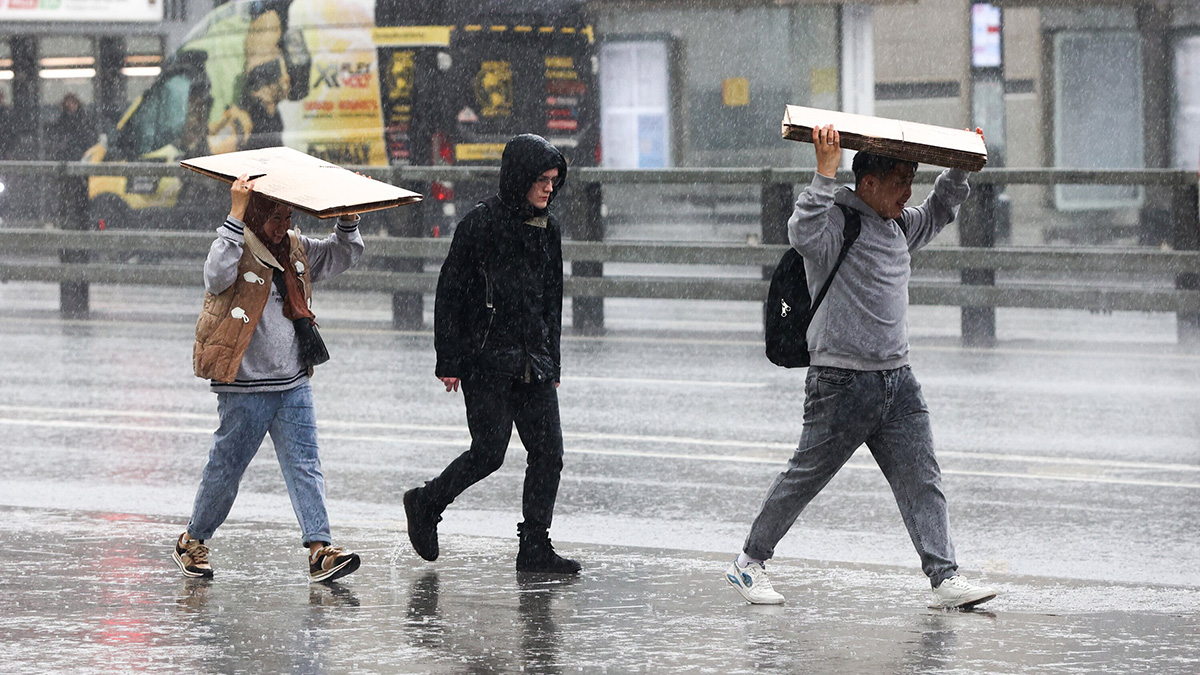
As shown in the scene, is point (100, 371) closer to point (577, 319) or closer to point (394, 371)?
point (394, 371)

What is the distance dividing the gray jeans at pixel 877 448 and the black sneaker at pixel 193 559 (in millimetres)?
2030

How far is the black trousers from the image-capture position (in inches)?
257

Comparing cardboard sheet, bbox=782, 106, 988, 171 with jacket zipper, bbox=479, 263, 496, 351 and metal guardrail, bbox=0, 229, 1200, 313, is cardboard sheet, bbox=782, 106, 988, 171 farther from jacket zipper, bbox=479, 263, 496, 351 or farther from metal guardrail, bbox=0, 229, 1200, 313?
metal guardrail, bbox=0, 229, 1200, 313

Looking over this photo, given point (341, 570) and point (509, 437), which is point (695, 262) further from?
point (341, 570)

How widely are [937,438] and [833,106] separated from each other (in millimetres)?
15234

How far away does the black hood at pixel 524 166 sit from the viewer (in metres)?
6.43

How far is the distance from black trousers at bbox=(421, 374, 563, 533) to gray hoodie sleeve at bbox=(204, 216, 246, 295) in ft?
3.09

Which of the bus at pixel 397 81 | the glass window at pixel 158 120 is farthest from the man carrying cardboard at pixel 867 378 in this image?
the glass window at pixel 158 120

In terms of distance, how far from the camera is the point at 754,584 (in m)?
6.12

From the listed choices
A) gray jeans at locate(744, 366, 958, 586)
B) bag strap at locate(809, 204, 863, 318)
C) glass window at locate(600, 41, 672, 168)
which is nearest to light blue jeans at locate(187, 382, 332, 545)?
gray jeans at locate(744, 366, 958, 586)

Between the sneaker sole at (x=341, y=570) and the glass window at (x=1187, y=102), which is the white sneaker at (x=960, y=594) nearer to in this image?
the sneaker sole at (x=341, y=570)

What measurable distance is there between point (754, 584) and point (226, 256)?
83.9 inches

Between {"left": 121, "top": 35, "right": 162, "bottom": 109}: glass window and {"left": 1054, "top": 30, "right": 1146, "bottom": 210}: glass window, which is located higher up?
{"left": 121, "top": 35, "right": 162, "bottom": 109}: glass window

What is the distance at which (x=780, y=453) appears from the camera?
31.6ft
